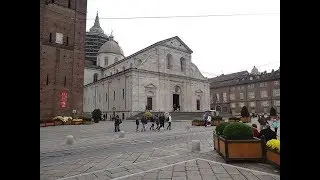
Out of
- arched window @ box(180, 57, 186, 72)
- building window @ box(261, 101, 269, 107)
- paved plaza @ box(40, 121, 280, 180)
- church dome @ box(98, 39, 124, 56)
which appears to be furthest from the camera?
church dome @ box(98, 39, 124, 56)

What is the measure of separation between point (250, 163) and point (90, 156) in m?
5.65

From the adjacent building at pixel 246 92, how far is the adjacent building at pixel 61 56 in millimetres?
40785

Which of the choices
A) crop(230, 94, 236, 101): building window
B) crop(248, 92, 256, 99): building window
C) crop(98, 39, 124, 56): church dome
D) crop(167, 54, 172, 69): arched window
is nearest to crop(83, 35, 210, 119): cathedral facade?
crop(167, 54, 172, 69): arched window

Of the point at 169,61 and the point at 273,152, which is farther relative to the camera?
the point at 169,61

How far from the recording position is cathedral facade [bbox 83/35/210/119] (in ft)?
136

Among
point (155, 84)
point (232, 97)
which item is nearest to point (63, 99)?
point (155, 84)

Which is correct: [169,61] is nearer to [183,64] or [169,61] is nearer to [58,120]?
[183,64]

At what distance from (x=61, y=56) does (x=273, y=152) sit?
30.3m

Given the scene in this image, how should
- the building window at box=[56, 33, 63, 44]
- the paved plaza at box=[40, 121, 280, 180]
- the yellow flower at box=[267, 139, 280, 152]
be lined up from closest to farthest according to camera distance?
the paved plaza at box=[40, 121, 280, 180] < the yellow flower at box=[267, 139, 280, 152] < the building window at box=[56, 33, 63, 44]

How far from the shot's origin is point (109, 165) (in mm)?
8133

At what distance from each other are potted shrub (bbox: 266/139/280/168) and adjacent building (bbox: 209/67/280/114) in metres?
51.0

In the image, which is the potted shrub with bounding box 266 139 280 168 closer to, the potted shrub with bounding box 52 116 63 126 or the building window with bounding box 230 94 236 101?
the potted shrub with bounding box 52 116 63 126

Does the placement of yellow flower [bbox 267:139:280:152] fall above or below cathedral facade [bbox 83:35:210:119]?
below

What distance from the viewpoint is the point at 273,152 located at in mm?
7645
